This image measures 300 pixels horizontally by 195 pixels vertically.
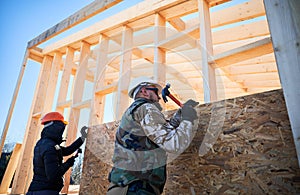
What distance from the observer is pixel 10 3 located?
3.62 meters

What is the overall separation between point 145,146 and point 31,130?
9.47 feet

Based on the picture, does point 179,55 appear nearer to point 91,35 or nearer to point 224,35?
point 224,35

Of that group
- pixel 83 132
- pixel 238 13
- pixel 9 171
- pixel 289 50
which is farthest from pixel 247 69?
pixel 9 171

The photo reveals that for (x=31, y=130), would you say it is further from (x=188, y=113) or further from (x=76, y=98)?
(x=188, y=113)

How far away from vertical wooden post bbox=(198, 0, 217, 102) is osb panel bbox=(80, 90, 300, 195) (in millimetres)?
293

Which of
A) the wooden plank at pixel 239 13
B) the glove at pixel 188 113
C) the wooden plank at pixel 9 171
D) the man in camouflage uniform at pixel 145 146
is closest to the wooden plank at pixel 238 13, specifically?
the wooden plank at pixel 239 13

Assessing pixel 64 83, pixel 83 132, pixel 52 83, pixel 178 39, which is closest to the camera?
pixel 178 39

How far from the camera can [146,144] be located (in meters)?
1.39

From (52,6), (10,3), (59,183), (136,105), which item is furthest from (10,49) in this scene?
(136,105)

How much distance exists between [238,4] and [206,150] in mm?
2128

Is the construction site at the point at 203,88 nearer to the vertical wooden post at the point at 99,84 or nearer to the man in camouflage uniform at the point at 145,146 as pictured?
the vertical wooden post at the point at 99,84

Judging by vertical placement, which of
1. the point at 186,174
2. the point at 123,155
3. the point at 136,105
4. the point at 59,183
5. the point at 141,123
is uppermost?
the point at 136,105

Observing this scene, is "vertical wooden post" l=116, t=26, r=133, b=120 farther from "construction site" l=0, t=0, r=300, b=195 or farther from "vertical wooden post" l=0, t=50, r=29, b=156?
"vertical wooden post" l=0, t=50, r=29, b=156

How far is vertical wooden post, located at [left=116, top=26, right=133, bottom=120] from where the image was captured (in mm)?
2486
